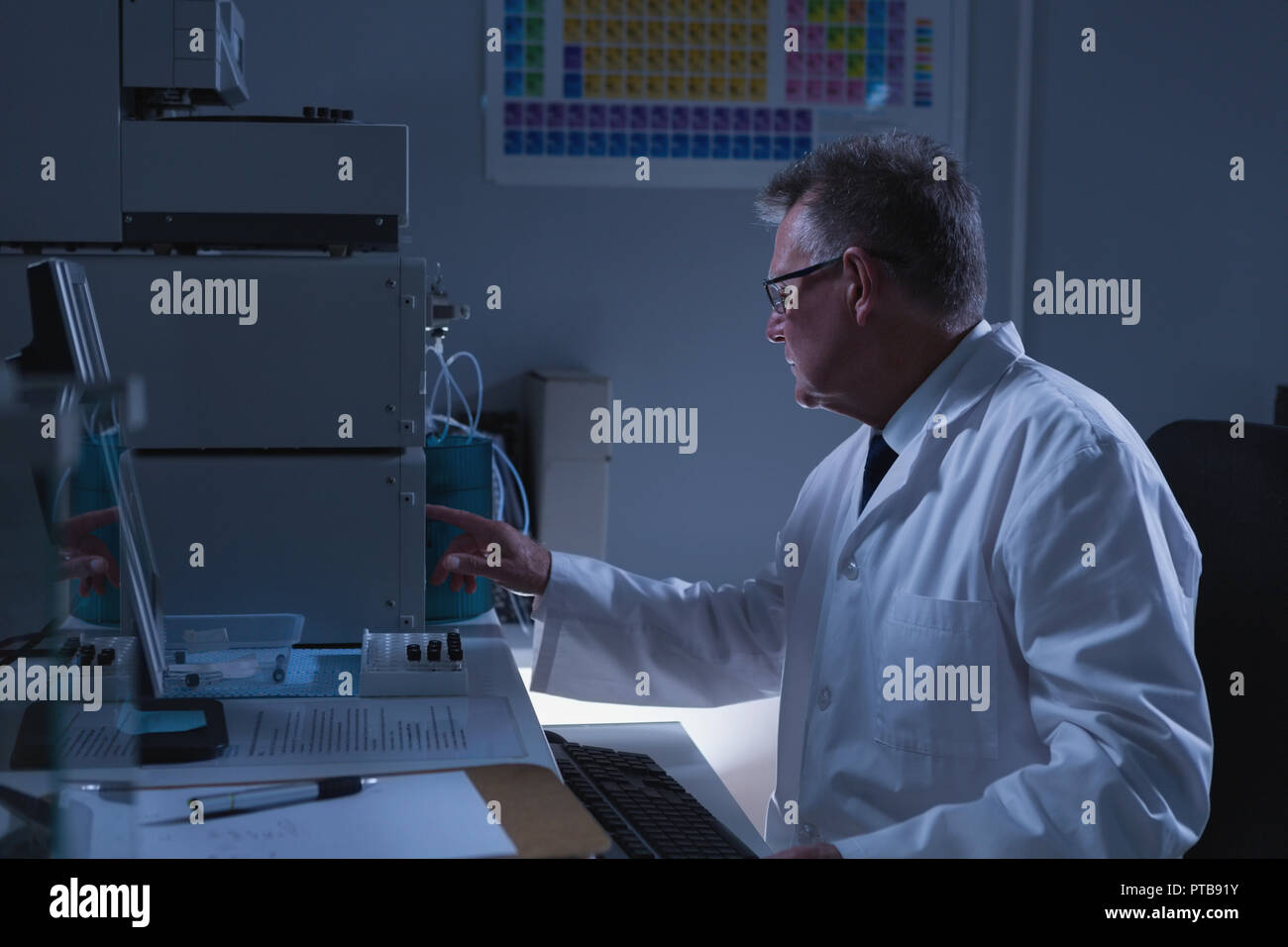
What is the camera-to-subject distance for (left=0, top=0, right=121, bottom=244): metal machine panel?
4.06 ft

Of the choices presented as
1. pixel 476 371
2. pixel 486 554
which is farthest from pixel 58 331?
pixel 476 371

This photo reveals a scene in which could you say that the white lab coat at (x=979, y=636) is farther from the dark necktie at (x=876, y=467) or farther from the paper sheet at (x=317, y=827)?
the paper sheet at (x=317, y=827)

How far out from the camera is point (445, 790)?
0.87 metres

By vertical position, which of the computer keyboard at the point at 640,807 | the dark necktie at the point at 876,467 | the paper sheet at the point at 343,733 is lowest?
the computer keyboard at the point at 640,807

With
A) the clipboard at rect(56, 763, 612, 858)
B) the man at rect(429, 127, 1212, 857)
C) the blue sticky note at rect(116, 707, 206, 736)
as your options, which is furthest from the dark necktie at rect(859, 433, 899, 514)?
the blue sticky note at rect(116, 707, 206, 736)

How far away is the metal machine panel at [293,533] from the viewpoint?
1307mm

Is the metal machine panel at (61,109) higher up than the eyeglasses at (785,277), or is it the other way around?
the metal machine panel at (61,109)

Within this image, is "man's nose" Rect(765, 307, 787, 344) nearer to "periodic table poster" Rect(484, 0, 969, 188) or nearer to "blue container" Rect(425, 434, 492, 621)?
"blue container" Rect(425, 434, 492, 621)

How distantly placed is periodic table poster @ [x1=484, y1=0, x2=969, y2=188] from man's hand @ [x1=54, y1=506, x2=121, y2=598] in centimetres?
120

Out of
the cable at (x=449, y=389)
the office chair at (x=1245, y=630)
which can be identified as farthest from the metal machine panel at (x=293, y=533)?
the office chair at (x=1245, y=630)

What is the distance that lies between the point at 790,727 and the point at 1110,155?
1538mm

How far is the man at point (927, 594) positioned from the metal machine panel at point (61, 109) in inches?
20.5

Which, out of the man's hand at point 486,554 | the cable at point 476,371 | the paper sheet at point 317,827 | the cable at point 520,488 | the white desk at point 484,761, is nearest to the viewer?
the paper sheet at point 317,827

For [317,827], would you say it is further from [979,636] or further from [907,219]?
[907,219]
